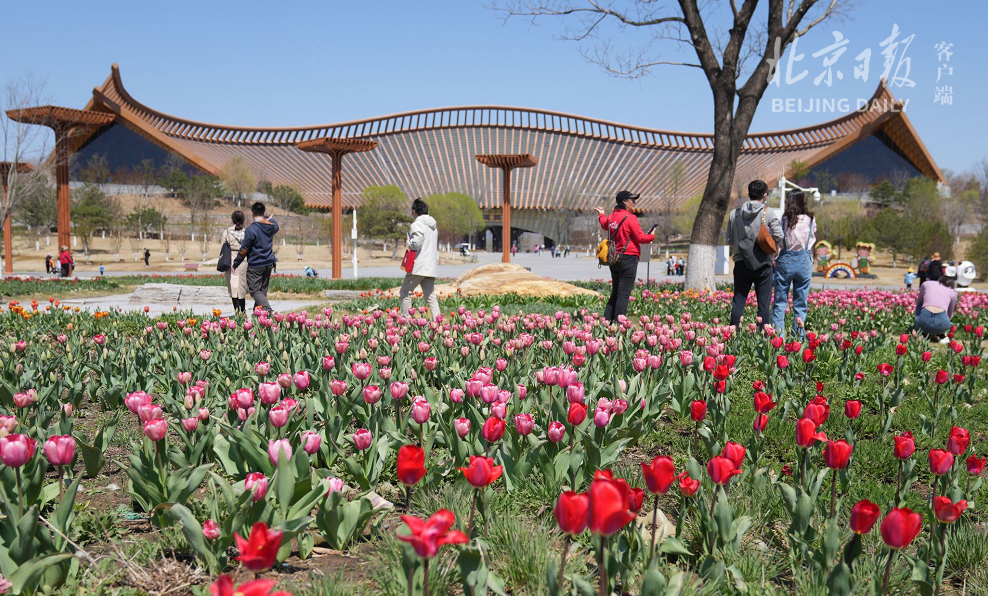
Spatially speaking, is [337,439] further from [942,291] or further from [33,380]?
[942,291]

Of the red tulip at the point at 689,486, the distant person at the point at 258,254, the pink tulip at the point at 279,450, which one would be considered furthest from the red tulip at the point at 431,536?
the distant person at the point at 258,254

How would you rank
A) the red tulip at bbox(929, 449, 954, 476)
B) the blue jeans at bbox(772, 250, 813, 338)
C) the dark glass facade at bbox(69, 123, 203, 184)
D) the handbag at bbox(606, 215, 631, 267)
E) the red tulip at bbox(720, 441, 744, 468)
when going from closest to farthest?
the red tulip at bbox(720, 441, 744, 468) → the red tulip at bbox(929, 449, 954, 476) → the blue jeans at bbox(772, 250, 813, 338) → the handbag at bbox(606, 215, 631, 267) → the dark glass facade at bbox(69, 123, 203, 184)

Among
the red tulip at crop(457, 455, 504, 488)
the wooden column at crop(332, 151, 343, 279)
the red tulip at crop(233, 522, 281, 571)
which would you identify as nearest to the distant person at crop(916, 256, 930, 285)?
the red tulip at crop(457, 455, 504, 488)

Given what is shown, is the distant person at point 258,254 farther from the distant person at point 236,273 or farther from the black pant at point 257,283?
the distant person at point 236,273

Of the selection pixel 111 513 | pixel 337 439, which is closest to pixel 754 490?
pixel 337 439

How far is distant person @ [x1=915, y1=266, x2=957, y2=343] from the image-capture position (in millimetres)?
6891

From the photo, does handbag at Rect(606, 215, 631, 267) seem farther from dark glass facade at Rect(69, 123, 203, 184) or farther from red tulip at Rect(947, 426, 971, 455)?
dark glass facade at Rect(69, 123, 203, 184)

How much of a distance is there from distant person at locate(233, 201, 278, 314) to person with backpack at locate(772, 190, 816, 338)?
5527 mm

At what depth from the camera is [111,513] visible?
2266 millimetres

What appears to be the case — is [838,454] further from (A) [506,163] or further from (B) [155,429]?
(A) [506,163]

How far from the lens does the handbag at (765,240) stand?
247 inches

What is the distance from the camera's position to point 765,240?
6.29 meters

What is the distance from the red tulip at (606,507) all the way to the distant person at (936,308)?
7.06m

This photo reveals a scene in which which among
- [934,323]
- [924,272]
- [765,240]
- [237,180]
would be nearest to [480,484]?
[765,240]
